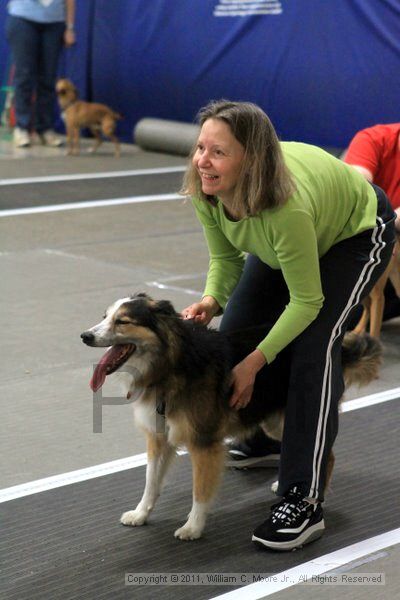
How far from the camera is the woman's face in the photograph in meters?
2.93

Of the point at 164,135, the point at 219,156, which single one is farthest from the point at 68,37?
the point at 219,156

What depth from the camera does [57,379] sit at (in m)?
4.67

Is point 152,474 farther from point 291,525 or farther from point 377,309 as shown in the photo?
point 377,309

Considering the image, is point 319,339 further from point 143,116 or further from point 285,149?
point 143,116

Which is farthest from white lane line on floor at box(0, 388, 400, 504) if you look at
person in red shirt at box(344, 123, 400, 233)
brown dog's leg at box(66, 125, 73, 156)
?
brown dog's leg at box(66, 125, 73, 156)

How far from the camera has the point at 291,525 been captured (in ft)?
10.2

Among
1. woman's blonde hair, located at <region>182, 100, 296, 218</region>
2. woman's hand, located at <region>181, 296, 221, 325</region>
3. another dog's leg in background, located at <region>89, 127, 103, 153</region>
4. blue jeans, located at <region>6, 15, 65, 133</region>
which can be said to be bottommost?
another dog's leg in background, located at <region>89, 127, 103, 153</region>

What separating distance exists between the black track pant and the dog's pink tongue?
59cm

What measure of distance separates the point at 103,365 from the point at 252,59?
8960 millimetres

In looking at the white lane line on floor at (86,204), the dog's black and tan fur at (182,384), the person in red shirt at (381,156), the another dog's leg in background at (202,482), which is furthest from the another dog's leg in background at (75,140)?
the another dog's leg in background at (202,482)

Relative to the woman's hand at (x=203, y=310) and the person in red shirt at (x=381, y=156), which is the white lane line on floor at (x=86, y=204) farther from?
the woman's hand at (x=203, y=310)

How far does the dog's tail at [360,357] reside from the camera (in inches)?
136

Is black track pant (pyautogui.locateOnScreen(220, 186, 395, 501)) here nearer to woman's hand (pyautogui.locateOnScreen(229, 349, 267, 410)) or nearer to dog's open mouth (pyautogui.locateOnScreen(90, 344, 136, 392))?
woman's hand (pyautogui.locateOnScreen(229, 349, 267, 410))

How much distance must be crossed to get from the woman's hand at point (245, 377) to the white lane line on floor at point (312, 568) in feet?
1.76
